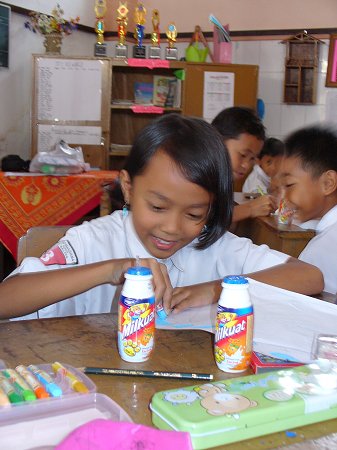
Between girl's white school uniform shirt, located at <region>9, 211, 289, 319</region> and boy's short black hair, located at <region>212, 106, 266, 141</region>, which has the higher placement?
boy's short black hair, located at <region>212, 106, 266, 141</region>

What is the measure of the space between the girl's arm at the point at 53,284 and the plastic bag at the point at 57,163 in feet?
8.47

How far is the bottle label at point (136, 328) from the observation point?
3.01 feet

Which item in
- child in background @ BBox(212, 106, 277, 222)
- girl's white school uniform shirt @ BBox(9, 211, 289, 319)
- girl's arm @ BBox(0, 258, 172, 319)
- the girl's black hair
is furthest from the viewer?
child in background @ BBox(212, 106, 277, 222)

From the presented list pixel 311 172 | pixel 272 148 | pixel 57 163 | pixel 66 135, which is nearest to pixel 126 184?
pixel 311 172

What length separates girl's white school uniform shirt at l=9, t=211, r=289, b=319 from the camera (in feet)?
4.75

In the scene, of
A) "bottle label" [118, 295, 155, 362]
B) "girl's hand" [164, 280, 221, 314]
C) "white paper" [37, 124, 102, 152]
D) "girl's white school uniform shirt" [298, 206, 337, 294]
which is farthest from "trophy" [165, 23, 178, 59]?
"bottle label" [118, 295, 155, 362]

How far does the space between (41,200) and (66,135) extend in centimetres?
138

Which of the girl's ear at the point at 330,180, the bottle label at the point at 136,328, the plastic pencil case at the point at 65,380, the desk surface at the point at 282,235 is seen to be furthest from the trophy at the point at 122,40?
the plastic pencil case at the point at 65,380

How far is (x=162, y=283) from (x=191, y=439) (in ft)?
1.64

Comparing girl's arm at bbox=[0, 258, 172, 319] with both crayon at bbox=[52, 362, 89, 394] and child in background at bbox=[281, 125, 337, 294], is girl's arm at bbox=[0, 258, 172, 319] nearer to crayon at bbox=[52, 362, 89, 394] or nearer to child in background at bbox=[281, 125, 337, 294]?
crayon at bbox=[52, 362, 89, 394]

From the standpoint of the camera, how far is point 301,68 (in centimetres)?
544

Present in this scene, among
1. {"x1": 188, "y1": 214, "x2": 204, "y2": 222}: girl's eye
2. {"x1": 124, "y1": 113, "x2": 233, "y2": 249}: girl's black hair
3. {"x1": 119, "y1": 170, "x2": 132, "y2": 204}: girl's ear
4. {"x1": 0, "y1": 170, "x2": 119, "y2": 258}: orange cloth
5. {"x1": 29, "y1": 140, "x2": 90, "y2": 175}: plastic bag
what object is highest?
{"x1": 124, "y1": 113, "x2": 233, "y2": 249}: girl's black hair

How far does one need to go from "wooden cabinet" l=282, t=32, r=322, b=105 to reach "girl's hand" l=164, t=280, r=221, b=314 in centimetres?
447

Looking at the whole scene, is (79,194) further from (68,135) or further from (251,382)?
Answer: (251,382)
